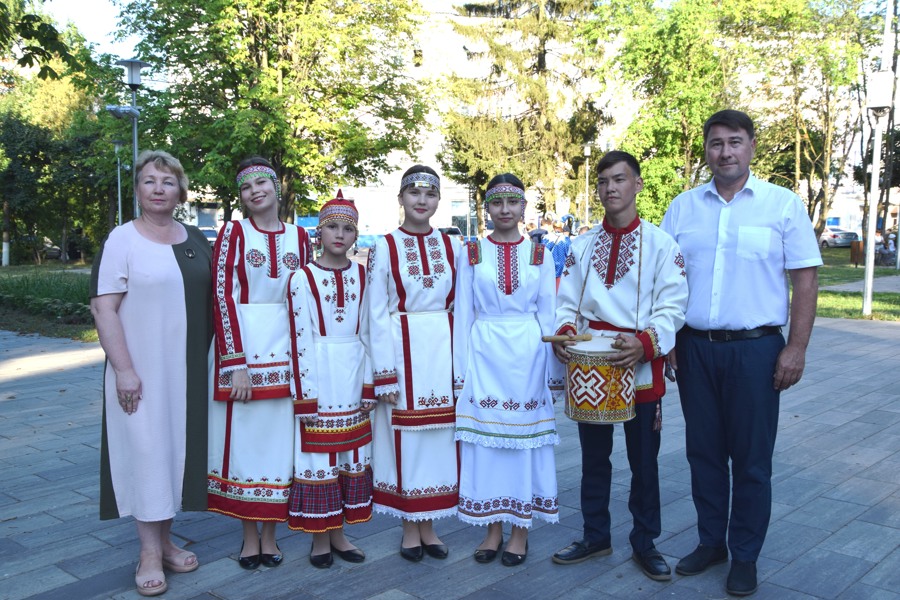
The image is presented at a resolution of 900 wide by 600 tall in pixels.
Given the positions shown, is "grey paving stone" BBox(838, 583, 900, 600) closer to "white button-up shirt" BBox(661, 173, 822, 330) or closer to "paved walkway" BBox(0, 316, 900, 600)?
"paved walkway" BBox(0, 316, 900, 600)

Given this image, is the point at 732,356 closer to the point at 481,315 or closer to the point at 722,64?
the point at 481,315

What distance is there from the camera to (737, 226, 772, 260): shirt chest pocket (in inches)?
147

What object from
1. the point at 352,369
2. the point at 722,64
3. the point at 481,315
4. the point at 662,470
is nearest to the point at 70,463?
the point at 352,369

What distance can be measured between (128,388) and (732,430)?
296 cm

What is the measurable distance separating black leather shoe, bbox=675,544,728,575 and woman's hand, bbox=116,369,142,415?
283 centimetres

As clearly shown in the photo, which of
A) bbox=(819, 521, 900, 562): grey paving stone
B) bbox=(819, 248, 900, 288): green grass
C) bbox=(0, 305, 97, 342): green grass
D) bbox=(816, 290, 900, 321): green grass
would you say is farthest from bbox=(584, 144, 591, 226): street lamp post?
bbox=(819, 521, 900, 562): grey paving stone

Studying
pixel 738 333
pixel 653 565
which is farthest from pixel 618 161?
pixel 653 565

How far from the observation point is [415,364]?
411 cm

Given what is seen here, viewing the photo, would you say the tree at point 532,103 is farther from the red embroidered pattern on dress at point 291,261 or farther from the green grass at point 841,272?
the red embroidered pattern on dress at point 291,261

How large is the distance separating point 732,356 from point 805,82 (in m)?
34.1

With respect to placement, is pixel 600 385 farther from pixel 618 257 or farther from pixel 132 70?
pixel 132 70

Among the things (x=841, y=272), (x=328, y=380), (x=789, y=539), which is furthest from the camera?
(x=841, y=272)

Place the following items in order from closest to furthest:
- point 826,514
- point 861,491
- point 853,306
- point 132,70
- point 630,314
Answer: point 630,314 → point 826,514 → point 861,491 → point 132,70 → point 853,306

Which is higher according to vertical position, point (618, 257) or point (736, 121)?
point (736, 121)
